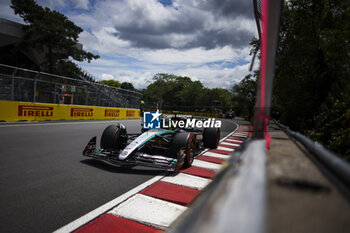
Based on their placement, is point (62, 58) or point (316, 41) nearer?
point (316, 41)

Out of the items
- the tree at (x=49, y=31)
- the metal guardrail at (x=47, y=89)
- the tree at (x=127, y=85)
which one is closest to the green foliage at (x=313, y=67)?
the metal guardrail at (x=47, y=89)

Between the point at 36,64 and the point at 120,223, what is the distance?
3953 cm

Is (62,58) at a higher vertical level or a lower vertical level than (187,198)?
higher

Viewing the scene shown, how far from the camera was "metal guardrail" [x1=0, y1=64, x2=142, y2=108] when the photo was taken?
11.1 metres

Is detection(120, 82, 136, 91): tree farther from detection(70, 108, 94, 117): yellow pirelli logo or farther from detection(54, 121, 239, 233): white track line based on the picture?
detection(54, 121, 239, 233): white track line

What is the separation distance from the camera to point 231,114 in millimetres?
46281

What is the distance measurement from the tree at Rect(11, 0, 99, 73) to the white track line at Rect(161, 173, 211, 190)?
25388 millimetres

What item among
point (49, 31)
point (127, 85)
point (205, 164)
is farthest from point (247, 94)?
point (127, 85)

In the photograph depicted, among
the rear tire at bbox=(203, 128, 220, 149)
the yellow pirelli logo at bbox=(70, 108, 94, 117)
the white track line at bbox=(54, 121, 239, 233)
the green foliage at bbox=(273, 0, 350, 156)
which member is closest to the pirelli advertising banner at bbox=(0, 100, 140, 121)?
the yellow pirelli logo at bbox=(70, 108, 94, 117)

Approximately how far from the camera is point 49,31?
23.7m

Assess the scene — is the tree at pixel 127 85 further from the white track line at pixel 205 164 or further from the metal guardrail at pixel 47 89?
the white track line at pixel 205 164

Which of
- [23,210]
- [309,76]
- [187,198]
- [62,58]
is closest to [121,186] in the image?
[187,198]

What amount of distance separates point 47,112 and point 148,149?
382 inches

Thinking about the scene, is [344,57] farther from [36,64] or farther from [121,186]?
[36,64]
